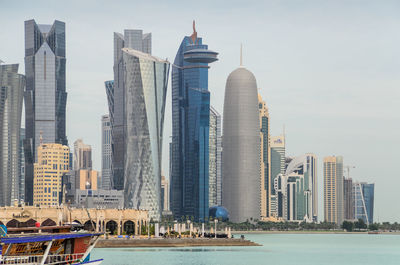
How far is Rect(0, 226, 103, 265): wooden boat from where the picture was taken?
8275 cm

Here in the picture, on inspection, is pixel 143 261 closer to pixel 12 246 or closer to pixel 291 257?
pixel 291 257

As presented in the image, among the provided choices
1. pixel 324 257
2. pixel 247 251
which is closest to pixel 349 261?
pixel 324 257

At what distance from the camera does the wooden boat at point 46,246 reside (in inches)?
3258

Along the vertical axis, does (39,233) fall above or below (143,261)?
above

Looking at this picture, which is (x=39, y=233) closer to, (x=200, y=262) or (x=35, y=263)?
(x=35, y=263)

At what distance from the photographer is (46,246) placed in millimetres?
85188

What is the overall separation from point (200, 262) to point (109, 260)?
53.3 feet

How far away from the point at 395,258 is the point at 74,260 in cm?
11676

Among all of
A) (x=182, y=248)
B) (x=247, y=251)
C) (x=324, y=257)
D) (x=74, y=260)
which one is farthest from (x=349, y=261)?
(x=74, y=260)

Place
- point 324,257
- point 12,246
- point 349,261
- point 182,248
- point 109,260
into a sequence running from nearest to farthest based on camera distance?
point 12,246
point 109,260
point 349,261
point 324,257
point 182,248

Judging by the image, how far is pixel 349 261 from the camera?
172250 mm

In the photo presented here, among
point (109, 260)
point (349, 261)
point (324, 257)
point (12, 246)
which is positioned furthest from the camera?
point (324, 257)

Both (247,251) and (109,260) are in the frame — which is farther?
(247,251)

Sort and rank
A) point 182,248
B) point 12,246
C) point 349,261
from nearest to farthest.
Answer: point 12,246
point 349,261
point 182,248
